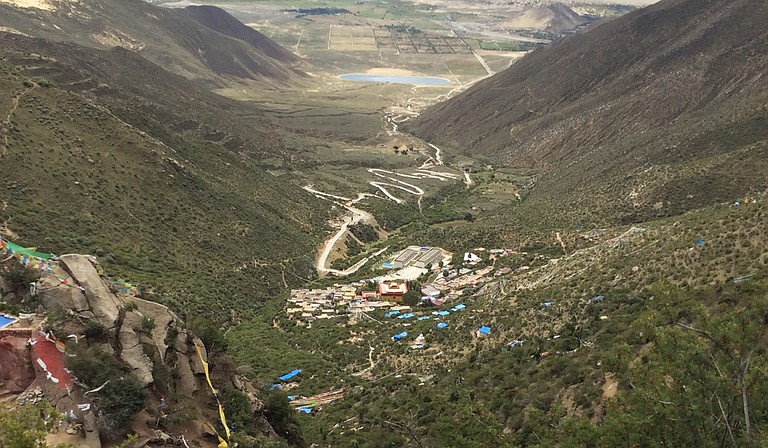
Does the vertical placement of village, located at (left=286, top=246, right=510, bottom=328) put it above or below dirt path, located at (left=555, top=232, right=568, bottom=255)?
below

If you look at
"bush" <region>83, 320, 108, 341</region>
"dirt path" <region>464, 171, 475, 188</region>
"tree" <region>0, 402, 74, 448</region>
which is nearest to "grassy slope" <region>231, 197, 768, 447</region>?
"tree" <region>0, 402, 74, 448</region>

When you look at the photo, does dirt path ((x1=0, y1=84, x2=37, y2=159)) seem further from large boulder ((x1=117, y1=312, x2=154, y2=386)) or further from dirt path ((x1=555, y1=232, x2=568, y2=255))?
dirt path ((x1=555, y1=232, x2=568, y2=255))

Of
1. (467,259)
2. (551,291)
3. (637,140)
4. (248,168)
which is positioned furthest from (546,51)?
(551,291)

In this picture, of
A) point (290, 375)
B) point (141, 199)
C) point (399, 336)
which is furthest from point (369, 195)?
point (290, 375)

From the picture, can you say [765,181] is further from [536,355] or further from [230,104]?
[230,104]

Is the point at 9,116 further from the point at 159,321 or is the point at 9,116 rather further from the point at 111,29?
the point at 111,29
